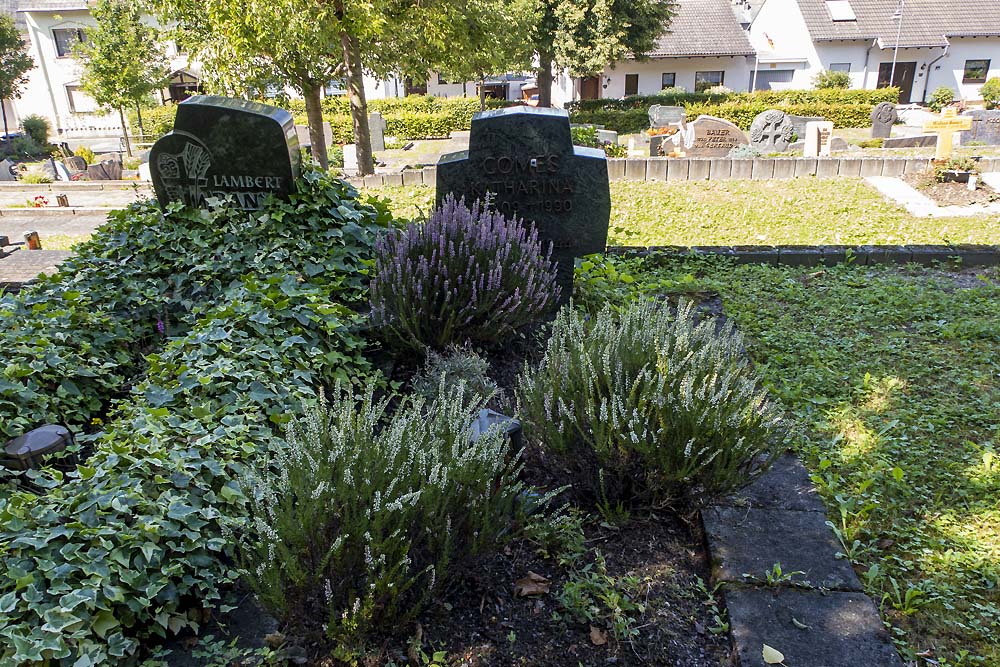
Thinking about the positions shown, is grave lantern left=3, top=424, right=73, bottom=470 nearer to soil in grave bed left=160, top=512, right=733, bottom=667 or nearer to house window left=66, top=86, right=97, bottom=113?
soil in grave bed left=160, top=512, right=733, bottom=667

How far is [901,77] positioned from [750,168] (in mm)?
31456

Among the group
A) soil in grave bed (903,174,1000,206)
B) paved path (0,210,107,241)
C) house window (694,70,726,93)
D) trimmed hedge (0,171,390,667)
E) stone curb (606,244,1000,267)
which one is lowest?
paved path (0,210,107,241)

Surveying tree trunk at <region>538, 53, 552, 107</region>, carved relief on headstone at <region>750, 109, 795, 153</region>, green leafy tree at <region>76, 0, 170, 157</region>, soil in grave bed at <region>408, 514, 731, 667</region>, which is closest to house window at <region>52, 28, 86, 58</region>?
green leafy tree at <region>76, 0, 170, 157</region>

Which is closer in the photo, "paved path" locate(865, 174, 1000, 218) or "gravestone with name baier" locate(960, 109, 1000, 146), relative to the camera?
"paved path" locate(865, 174, 1000, 218)

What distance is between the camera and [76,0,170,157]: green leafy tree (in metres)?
22.3

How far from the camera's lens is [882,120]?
2302 cm

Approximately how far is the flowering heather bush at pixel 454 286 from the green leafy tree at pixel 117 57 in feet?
71.9

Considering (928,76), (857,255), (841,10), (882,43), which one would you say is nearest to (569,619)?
(857,255)

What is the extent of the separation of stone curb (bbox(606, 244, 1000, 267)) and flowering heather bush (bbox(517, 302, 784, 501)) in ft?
13.7

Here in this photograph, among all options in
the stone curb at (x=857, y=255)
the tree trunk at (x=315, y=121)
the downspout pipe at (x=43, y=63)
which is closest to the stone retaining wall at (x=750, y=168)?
the tree trunk at (x=315, y=121)

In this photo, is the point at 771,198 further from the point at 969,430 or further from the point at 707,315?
the point at 969,430

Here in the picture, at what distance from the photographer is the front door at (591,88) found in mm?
37244

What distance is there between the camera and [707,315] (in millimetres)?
5605

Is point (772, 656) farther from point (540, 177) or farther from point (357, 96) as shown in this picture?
point (357, 96)
